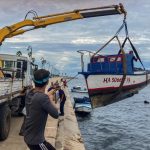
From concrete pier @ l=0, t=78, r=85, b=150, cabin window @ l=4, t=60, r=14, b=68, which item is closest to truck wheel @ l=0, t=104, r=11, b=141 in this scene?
concrete pier @ l=0, t=78, r=85, b=150

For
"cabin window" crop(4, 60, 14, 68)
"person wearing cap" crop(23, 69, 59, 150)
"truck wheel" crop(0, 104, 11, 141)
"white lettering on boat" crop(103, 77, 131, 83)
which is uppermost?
"cabin window" crop(4, 60, 14, 68)

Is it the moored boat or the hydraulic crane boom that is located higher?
the hydraulic crane boom

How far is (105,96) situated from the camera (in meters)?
21.0

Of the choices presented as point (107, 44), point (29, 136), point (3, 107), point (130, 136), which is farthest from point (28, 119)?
point (130, 136)

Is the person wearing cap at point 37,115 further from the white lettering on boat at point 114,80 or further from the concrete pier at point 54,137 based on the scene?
the white lettering on boat at point 114,80

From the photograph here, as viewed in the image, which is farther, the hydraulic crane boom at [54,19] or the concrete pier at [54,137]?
the hydraulic crane boom at [54,19]

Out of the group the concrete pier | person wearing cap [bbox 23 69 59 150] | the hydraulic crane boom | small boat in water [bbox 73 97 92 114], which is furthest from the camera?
small boat in water [bbox 73 97 92 114]

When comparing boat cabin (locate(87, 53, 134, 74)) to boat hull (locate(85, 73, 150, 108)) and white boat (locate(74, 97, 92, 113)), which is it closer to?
boat hull (locate(85, 73, 150, 108))

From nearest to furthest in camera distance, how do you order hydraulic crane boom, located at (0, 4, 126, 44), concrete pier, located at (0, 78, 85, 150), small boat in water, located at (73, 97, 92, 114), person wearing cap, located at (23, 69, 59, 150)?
person wearing cap, located at (23, 69, 59, 150) → concrete pier, located at (0, 78, 85, 150) → hydraulic crane boom, located at (0, 4, 126, 44) → small boat in water, located at (73, 97, 92, 114)

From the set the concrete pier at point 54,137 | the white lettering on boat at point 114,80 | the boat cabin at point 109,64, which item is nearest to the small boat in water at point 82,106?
the concrete pier at point 54,137

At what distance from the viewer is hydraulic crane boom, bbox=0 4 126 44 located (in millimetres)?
19688

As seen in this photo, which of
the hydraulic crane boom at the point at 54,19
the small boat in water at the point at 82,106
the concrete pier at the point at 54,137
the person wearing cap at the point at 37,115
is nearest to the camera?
the person wearing cap at the point at 37,115

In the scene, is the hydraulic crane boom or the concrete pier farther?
the hydraulic crane boom

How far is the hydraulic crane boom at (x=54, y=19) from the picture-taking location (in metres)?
19.7
